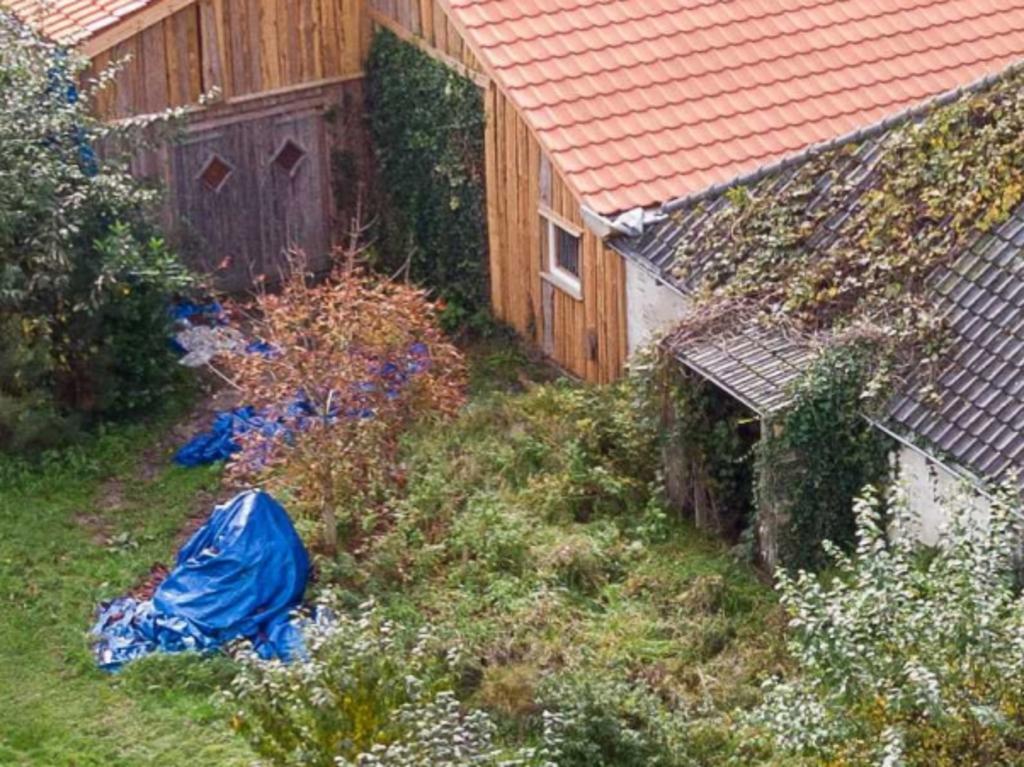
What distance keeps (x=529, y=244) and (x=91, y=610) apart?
18.3ft

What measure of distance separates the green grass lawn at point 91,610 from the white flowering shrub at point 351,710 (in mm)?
2156

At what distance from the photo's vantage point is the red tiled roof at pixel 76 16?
63.8 feet

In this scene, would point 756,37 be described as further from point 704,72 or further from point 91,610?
point 91,610

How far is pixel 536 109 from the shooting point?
18.1 metres

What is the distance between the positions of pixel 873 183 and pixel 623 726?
17.8 ft

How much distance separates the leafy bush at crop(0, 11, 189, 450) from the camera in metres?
17.4

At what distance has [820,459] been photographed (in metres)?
14.9

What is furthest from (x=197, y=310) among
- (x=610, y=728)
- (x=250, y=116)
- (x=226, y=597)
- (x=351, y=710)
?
(x=351, y=710)

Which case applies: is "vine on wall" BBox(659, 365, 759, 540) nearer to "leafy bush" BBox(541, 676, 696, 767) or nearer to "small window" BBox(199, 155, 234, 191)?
"leafy bush" BBox(541, 676, 696, 767)

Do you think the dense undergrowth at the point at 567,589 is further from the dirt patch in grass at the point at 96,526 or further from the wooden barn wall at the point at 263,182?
the wooden barn wall at the point at 263,182

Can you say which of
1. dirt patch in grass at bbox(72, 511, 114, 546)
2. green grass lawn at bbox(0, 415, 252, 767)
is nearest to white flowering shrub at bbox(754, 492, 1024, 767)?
green grass lawn at bbox(0, 415, 252, 767)

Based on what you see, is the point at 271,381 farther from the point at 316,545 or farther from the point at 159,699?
the point at 159,699

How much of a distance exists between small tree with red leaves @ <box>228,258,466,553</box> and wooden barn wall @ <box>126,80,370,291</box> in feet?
15.2

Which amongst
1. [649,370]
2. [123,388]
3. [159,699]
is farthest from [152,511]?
[649,370]
